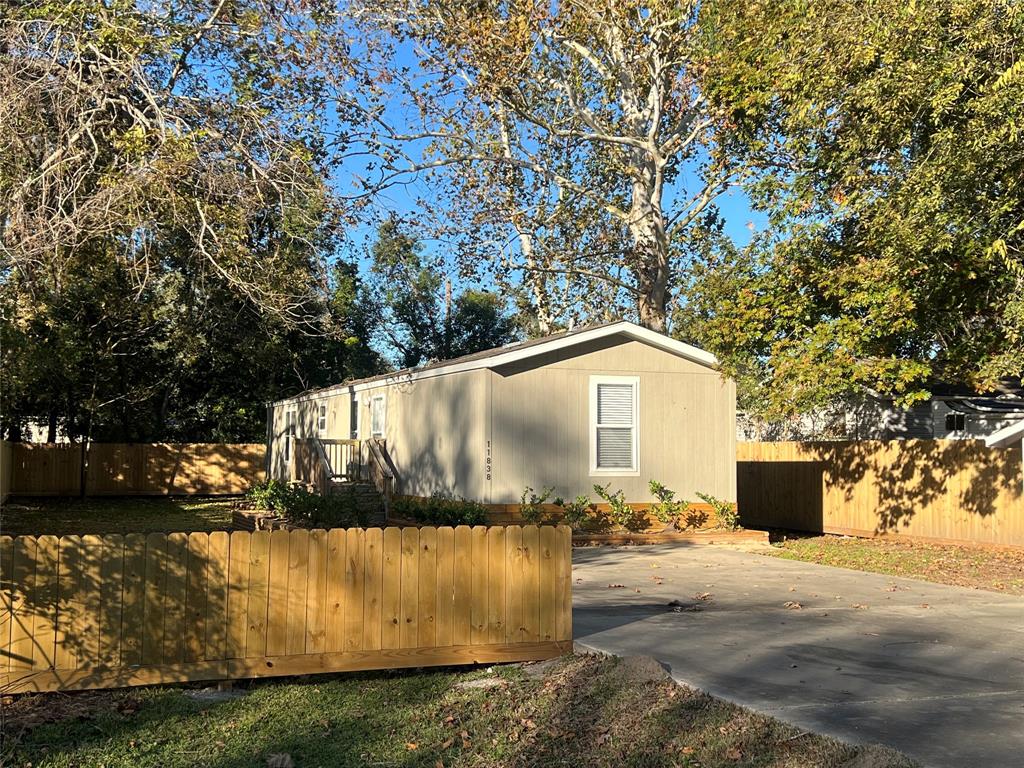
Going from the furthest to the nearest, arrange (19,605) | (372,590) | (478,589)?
1. (478,589)
2. (372,590)
3. (19,605)

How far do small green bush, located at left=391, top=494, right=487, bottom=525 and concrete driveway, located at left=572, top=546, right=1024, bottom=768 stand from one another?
3097 mm

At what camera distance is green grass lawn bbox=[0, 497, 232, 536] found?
20531 mm

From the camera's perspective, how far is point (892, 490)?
20125 millimetres

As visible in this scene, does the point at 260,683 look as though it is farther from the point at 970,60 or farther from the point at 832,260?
the point at 832,260

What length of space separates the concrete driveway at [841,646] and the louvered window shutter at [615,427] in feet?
14.2

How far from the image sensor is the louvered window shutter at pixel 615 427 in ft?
60.5

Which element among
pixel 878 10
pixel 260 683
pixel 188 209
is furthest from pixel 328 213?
pixel 878 10

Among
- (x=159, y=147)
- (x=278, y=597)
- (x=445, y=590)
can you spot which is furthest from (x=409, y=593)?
(x=159, y=147)

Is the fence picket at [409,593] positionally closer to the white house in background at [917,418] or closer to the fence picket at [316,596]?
the fence picket at [316,596]

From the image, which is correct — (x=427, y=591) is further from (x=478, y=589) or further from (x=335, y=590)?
(x=335, y=590)

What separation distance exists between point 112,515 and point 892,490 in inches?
723

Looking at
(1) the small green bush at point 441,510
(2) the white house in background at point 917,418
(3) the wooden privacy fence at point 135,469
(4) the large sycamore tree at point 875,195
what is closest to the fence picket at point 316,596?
(1) the small green bush at point 441,510

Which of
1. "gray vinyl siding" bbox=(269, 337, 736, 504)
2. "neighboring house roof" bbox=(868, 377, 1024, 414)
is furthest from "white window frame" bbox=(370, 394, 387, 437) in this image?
"neighboring house roof" bbox=(868, 377, 1024, 414)

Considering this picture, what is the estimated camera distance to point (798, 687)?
6738 mm
